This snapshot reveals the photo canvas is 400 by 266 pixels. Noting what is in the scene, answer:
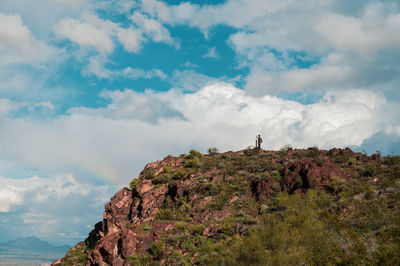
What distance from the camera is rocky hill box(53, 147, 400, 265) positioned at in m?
23.4

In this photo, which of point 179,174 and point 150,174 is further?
point 150,174

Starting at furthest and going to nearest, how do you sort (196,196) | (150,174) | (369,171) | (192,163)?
(192,163) → (150,174) → (196,196) → (369,171)

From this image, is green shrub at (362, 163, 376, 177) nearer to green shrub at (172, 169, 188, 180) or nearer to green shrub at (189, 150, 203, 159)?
green shrub at (172, 169, 188, 180)

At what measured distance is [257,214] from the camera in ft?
111

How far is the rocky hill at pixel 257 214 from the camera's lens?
76.7ft

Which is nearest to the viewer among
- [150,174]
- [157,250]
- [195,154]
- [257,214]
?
[157,250]

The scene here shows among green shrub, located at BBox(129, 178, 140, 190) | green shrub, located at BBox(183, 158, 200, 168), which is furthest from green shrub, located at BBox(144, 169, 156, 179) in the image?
green shrub, located at BBox(183, 158, 200, 168)

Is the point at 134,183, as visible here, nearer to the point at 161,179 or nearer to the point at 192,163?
the point at 161,179

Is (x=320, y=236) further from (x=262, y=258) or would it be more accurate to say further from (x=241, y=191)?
(x=241, y=191)

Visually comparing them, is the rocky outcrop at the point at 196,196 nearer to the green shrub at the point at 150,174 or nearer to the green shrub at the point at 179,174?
the green shrub at the point at 179,174

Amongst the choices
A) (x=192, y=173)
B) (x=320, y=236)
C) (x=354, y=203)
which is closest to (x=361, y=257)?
(x=320, y=236)

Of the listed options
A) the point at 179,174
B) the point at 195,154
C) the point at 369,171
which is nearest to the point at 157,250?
the point at 179,174

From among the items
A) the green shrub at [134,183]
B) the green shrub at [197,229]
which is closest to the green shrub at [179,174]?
the green shrub at [134,183]

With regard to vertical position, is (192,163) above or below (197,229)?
above
